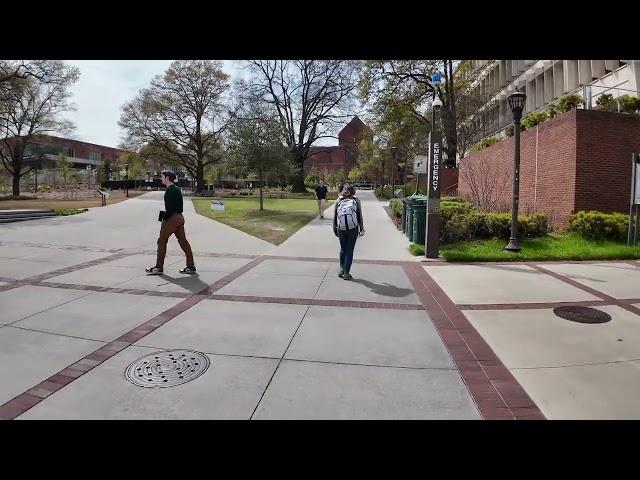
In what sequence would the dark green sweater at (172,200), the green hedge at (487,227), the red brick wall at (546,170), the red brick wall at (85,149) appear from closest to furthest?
the dark green sweater at (172,200) < the green hedge at (487,227) < the red brick wall at (546,170) < the red brick wall at (85,149)

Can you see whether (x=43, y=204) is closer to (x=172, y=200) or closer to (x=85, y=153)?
(x=172, y=200)

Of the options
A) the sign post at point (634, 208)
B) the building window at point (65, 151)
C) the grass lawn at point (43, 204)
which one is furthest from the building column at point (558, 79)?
the building window at point (65, 151)

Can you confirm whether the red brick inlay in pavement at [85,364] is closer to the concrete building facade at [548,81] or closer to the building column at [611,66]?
the concrete building facade at [548,81]

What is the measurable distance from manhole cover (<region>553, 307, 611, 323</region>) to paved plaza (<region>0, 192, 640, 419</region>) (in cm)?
12

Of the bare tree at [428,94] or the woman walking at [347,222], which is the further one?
the bare tree at [428,94]

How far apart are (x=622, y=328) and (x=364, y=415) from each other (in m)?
3.79

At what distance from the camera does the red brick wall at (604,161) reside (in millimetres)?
11227

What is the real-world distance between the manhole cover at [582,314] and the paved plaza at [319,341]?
0.12 metres

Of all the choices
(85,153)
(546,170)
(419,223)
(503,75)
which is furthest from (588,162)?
(85,153)

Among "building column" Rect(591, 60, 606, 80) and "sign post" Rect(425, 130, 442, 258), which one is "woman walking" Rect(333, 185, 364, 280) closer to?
"sign post" Rect(425, 130, 442, 258)

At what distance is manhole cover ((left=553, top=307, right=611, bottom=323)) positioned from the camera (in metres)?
5.08

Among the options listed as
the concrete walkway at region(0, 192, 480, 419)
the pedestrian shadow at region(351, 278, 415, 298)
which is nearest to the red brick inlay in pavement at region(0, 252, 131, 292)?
the concrete walkway at region(0, 192, 480, 419)

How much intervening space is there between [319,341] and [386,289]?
2.56 m
